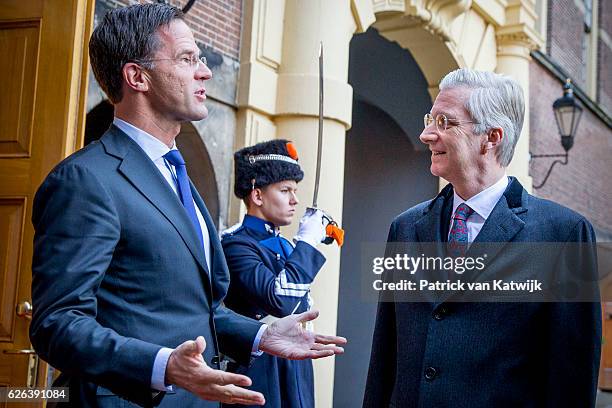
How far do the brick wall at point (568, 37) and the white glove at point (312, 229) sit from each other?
329 inches

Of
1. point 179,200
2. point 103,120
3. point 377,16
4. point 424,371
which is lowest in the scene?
point 424,371

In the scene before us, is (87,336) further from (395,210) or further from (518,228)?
(395,210)

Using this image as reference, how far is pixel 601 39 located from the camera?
1423 centimetres

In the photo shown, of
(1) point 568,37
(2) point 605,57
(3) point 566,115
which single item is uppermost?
(2) point 605,57

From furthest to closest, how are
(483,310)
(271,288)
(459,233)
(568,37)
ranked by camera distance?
1. (568,37)
2. (271,288)
3. (459,233)
4. (483,310)

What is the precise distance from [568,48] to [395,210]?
13.8ft

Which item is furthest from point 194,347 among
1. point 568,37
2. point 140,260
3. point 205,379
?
point 568,37

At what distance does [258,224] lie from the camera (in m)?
3.61

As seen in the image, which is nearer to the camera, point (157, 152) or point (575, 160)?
point (157, 152)

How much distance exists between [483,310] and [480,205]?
13.6 inches

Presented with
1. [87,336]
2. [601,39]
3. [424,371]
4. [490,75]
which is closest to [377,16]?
[490,75]

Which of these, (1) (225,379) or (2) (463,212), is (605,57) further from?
(1) (225,379)

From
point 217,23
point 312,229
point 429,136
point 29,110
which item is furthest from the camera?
point 217,23

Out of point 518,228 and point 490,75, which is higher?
point 490,75
